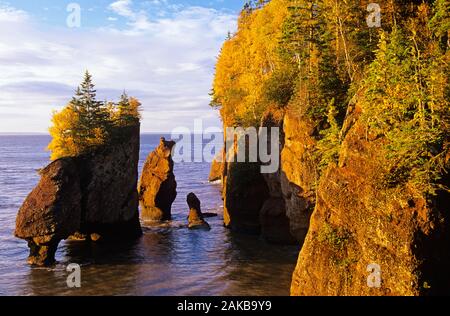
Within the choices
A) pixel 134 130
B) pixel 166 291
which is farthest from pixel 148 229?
pixel 166 291

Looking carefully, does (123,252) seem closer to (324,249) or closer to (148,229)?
(148,229)

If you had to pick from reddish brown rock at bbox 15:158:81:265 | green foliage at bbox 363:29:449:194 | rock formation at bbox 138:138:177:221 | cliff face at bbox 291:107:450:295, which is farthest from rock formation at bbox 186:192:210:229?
green foliage at bbox 363:29:449:194

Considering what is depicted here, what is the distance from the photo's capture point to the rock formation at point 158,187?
4953 cm

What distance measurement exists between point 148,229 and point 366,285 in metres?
31.9

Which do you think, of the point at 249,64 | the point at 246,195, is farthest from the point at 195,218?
the point at 249,64

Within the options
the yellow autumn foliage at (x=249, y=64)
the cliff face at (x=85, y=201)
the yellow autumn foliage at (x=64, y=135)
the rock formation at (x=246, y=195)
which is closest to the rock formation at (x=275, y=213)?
the yellow autumn foliage at (x=249, y=64)

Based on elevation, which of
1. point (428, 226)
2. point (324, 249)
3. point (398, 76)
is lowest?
point (324, 249)

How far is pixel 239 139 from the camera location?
4247 centimetres

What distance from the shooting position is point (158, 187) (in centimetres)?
4953

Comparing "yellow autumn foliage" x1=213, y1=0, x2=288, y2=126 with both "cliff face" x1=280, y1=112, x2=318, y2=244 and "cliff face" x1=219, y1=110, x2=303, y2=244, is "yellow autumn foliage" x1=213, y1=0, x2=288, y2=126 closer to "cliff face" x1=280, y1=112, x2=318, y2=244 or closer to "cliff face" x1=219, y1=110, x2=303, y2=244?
"cliff face" x1=219, y1=110, x2=303, y2=244

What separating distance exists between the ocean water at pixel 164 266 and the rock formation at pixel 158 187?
184 inches

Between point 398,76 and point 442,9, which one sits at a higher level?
point 442,9

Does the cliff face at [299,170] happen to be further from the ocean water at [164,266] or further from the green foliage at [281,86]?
the green foliage at [281,86]
